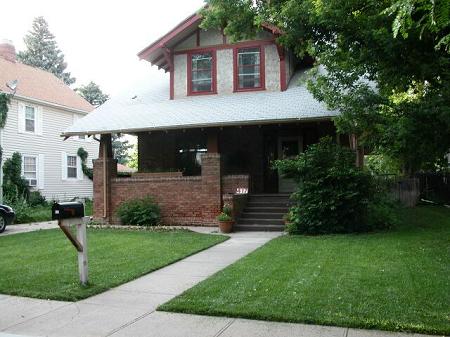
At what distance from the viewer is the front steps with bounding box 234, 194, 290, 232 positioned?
13.9 meters

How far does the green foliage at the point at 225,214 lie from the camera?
1352 cm

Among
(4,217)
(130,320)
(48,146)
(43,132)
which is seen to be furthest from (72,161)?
(130,320)

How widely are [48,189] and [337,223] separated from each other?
761 inches

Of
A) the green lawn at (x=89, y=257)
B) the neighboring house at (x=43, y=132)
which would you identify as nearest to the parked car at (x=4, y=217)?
the green lawn at (x=89, y=257)

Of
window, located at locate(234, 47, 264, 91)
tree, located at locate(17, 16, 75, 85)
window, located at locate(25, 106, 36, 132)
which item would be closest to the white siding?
window, located at locate(25, 106, 36, 132)

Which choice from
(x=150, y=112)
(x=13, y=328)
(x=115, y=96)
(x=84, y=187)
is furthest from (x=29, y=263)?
(x=84, y=187)

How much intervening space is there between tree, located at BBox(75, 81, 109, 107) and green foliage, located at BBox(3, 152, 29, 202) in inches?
1072

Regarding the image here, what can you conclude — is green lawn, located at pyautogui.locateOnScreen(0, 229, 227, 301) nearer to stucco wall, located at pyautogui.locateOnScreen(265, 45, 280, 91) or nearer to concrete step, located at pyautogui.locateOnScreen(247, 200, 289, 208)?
concrete step, located at pyautogui.locateOnScreen(247, 200, 289, 208)

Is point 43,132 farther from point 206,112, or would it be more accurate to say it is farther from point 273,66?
point 273,66

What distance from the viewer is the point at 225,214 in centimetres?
1367

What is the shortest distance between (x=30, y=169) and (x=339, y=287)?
23.1 meters

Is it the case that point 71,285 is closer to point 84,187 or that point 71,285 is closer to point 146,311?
point 146,311

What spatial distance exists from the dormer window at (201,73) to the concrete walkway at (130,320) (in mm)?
11348

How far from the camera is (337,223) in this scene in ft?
39.9
